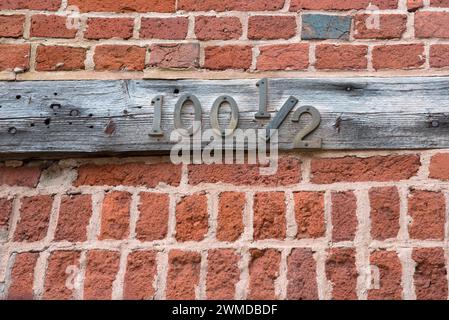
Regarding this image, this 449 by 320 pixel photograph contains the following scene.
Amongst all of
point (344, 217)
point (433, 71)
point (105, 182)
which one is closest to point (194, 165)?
point (105, 182)

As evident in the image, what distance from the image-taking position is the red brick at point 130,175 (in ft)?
6.85

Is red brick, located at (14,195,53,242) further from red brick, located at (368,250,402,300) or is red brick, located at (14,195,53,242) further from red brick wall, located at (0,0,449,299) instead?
red brick, located at (368,250,402,300)

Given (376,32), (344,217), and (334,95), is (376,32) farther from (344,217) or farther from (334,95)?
(344,217)

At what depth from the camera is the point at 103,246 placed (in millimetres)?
2018

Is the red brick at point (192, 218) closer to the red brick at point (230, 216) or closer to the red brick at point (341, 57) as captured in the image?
the red brick at point (230, 216)

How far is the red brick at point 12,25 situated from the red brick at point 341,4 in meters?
0.92

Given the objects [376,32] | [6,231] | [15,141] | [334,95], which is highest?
[376,32]

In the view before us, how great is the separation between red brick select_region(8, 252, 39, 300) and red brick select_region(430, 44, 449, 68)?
1.38m

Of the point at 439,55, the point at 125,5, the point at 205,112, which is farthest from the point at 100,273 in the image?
the point at 439,55

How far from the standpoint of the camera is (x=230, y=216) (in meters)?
2.02

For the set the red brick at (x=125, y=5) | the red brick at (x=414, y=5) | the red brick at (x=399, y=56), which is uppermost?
the red brick at (x=125, y=5)

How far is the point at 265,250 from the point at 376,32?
82 centimetres

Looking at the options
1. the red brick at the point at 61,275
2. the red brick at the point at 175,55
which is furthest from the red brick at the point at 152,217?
the red brick at the point at 175,55

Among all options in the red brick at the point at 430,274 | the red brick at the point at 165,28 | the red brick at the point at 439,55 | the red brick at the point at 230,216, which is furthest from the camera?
the red brick at the point at 165,28
